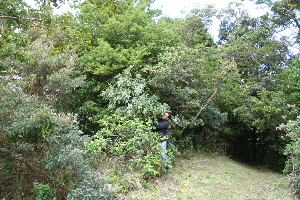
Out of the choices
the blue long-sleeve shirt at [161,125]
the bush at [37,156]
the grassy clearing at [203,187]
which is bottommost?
the grassy clearing at [203,187]

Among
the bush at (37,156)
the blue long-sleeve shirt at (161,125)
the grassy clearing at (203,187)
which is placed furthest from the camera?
the blue long-sleeve shirt at (161,125)

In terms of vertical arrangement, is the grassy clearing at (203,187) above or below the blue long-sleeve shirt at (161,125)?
below

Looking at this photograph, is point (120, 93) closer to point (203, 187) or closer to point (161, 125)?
point (161, 125)

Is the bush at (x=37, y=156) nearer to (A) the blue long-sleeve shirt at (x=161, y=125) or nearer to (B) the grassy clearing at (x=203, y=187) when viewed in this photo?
(B) the grassy clearing at (x=203, y=187)

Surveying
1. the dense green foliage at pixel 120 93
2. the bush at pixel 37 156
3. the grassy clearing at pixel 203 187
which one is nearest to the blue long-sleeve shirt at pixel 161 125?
the dense green foliage at pixel 120 93

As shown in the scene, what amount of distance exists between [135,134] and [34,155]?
8.52ft

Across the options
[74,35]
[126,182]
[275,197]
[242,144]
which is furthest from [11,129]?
[242,144]

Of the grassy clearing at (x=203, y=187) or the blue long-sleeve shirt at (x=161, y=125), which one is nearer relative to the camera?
the grassy clearing at (x=203, y=187)

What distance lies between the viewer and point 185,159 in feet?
29.2

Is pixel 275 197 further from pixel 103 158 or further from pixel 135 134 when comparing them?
pixel 103 158

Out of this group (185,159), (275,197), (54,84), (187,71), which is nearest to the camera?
(275,197)

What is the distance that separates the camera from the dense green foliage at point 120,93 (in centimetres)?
385

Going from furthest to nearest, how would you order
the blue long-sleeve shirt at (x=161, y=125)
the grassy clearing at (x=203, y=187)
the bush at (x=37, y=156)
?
the blue long-sleeve shirt at (x=161, y=125)
the grassy clearing at (x=203, y=187)
the bush at (x=37, y=156)

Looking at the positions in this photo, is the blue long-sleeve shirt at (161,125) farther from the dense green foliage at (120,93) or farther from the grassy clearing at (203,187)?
the grassy clearing at (203,187)
